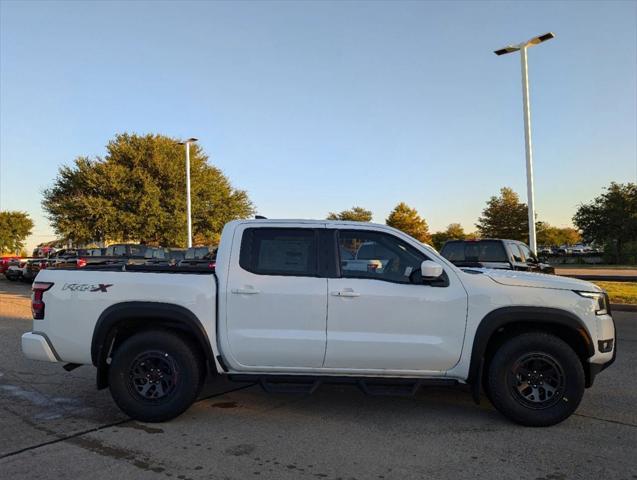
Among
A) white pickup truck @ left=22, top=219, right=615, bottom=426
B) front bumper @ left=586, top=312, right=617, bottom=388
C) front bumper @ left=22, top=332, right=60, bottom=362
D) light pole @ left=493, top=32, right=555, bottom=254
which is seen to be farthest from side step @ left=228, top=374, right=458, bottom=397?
light pole @ left=493, top=32, right=555, bottom=254

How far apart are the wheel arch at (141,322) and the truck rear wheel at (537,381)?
2.60 meters

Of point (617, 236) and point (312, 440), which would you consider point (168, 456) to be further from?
point (617, 236)

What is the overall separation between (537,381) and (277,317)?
95.0 inches

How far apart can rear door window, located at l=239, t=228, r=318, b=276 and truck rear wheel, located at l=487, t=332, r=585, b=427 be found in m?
1.91

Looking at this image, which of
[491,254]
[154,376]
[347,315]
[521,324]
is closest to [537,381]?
[521,324]

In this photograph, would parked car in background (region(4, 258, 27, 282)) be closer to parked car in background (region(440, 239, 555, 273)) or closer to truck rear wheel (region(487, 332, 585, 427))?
parked car in background (region(440, 239, 555, 273))

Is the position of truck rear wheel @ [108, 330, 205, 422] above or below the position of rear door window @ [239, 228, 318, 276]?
below

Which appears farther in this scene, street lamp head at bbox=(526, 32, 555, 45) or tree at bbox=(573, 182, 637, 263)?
tree at bbox=(573, 182, 637, 263)

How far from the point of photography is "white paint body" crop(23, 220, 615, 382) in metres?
4.79

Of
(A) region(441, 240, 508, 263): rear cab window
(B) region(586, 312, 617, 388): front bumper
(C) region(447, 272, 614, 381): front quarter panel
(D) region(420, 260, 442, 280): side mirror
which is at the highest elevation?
(A) region(441, 240, 508, 263): rear cab window

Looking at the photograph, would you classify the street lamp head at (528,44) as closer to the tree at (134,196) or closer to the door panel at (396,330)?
the door panel at (396,330)

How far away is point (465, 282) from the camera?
16.0 ft

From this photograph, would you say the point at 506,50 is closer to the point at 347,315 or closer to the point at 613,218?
the point at 347,315

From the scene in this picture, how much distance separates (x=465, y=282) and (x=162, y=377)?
9.59 feet
